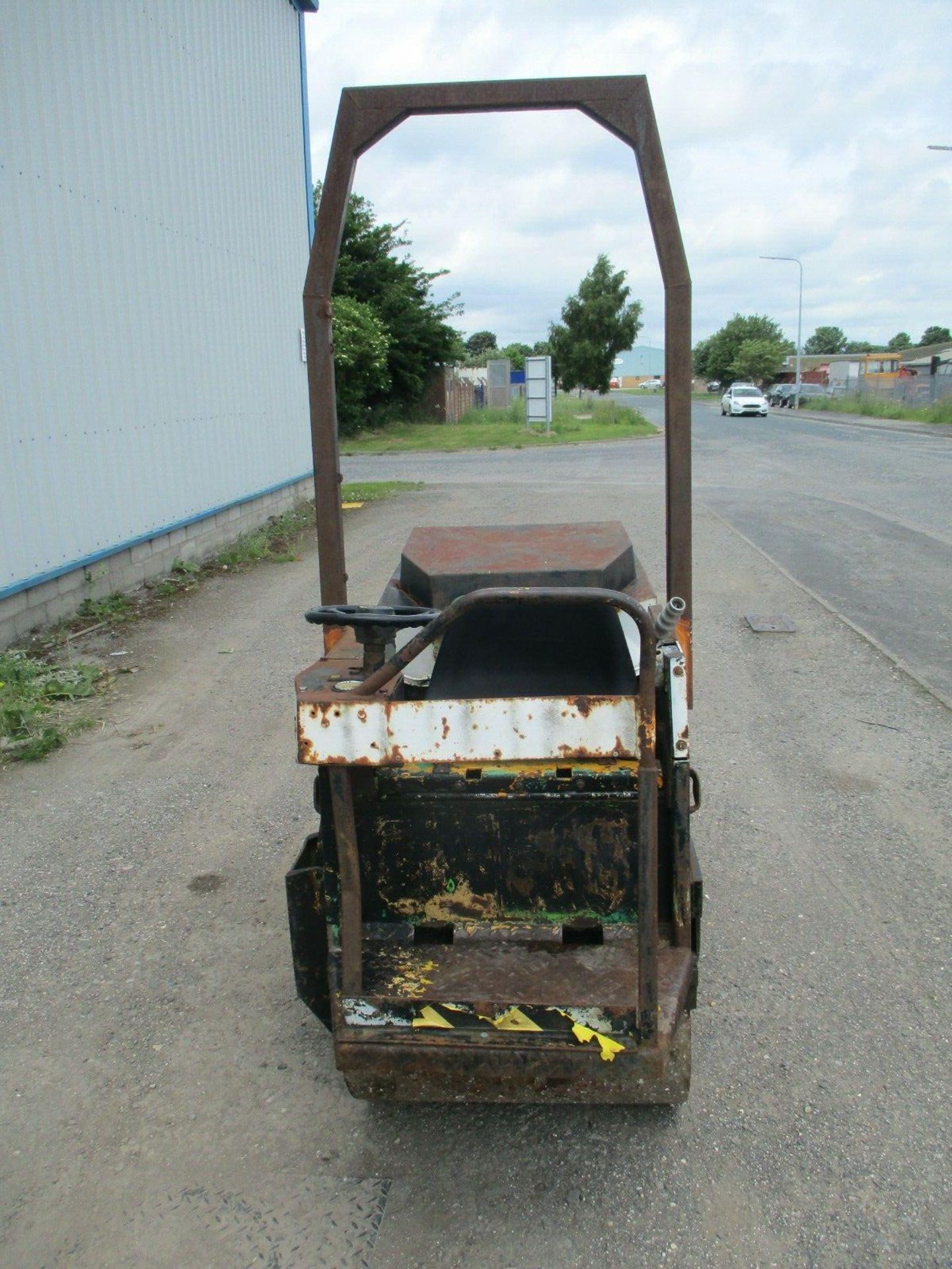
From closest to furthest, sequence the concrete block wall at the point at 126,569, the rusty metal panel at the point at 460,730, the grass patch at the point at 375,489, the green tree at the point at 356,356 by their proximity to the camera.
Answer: the rusty metal panel at the point at 460,730 → the concrete block wall at the point at 126,569 → the grass patch at the point at 375,489 → the green tree at the point at 356,356

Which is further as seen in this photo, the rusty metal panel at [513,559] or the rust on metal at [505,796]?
the rusty metal panel at [513,559]

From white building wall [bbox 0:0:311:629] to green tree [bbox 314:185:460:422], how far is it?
17157 mm

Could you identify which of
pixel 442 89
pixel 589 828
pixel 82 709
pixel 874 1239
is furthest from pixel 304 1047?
pixel 82 709

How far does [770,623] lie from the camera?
25.8 feet

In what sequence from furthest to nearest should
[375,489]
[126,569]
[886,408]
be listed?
[886,408], [375,489], [126,569]

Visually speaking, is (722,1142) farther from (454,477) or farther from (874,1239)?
(454,477)

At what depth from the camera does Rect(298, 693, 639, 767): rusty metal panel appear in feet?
7.44

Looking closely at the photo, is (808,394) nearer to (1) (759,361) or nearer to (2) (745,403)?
(2) (745,403)

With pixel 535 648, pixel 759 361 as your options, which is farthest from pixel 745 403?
pixel 535 648

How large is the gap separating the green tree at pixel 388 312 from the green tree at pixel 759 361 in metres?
52.5

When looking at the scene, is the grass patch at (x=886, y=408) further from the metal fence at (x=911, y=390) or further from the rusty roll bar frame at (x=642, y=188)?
the rusty roll bar frame at (x=642, y=188)

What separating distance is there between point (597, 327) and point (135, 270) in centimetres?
4871

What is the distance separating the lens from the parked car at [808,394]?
188 feet

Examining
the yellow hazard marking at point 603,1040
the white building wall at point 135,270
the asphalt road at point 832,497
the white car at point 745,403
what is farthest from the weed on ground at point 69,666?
the white car at point 745,403
